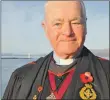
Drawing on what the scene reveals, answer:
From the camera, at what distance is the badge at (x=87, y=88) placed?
1027 millimetres

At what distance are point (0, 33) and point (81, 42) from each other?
0.40 meters

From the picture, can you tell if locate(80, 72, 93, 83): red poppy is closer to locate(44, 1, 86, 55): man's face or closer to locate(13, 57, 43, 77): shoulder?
locate(44, 1, 86, 55): man's face

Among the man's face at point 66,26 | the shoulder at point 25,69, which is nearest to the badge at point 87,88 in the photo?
the man's face at point 66,26

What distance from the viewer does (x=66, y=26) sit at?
3.42 ft

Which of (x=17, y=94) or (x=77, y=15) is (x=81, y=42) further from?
(x=17, y=94)

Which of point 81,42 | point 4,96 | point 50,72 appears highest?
point 81,42

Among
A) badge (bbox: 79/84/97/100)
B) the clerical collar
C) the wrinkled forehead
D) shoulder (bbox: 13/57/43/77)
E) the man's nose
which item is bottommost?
badge (bbox: 79/84/97/100)

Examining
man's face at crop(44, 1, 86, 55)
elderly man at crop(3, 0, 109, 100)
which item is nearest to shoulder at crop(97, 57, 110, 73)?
elderly man at crop(3, 0, 109, 100)

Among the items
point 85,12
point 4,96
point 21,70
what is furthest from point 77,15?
point 4,96

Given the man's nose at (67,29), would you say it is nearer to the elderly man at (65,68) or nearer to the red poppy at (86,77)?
the elderly man at (65,68)

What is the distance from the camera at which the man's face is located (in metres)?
1.05

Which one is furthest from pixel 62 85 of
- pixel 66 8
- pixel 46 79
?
pixel 66 8

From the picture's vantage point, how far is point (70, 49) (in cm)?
107

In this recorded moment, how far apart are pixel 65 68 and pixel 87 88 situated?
13 cm
